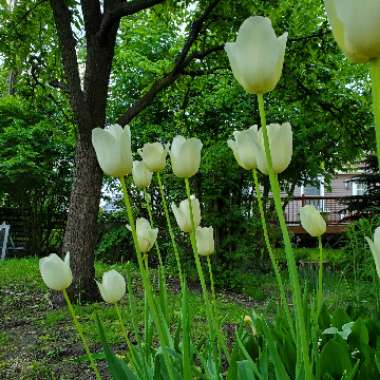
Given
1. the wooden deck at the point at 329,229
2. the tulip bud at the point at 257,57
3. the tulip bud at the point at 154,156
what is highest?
Result: the tulip bud at the point at 257,57

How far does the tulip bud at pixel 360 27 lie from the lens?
19.3 inches

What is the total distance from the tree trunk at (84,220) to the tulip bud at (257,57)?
4.68 meters

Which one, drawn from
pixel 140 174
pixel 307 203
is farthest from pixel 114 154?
pixel 307 203

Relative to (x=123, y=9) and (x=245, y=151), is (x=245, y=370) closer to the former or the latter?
(x=245, y=151)

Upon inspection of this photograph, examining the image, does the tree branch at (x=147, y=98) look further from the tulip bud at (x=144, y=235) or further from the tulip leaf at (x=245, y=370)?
the tulip leaf at (x=245, y=370)

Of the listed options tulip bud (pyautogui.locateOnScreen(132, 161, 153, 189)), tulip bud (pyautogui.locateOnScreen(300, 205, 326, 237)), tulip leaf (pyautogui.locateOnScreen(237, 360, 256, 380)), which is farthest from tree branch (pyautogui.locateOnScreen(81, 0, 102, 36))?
tulip leaf (pyautogui.locateOnScreen(237, 360, 256, 380))

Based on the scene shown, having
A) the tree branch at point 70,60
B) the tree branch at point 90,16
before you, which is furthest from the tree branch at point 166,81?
the tree branch at point 90,16

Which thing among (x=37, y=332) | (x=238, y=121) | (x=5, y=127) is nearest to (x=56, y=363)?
(x=37, y=332)

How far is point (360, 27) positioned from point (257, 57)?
27cm

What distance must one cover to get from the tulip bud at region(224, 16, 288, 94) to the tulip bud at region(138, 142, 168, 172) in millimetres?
621

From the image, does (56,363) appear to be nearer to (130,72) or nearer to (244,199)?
(244,199)

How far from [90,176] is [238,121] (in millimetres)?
3000

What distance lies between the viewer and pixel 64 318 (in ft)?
15.3

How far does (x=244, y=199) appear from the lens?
24.6ft
